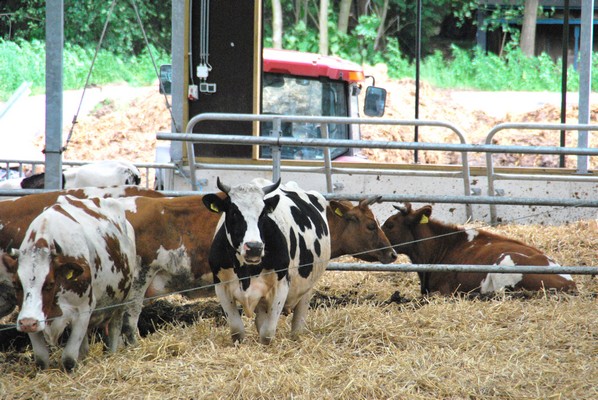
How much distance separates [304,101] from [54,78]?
5.79 meters

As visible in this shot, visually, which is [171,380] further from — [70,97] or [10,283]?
[70,97]

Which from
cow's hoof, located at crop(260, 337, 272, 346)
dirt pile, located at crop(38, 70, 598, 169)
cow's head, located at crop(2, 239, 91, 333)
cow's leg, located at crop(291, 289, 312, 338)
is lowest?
cow's hoof, located at crop(260, 337, 272, 346)

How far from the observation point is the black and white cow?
6.49 metres

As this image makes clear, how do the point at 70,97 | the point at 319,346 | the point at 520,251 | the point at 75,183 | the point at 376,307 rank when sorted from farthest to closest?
the point at 70,97 → the point at 75,183 → the point at 520,251 → the point at 376,307 → the point at 319,346

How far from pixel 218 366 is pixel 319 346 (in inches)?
32.5

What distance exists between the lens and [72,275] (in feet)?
19.8

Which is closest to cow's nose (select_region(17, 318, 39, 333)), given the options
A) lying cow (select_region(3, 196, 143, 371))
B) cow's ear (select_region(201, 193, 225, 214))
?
lying cow (select_region(3, 196, 143, 371))

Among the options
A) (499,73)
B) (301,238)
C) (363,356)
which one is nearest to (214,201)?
(301,238)

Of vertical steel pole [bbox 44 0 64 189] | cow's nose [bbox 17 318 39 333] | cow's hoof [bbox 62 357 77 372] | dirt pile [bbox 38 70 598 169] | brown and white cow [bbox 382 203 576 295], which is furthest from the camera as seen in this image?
dirt pile [bbox 38 70 598 169]

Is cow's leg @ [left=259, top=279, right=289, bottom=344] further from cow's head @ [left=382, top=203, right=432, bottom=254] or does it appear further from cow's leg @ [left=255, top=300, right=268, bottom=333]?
cow's head @ [left=382, top=203, right=432, bottom=254]

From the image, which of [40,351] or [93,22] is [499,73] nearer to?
[93,22]

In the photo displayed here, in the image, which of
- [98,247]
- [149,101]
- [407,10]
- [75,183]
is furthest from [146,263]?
[407,10]

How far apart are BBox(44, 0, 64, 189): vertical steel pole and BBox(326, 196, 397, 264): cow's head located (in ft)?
7.99

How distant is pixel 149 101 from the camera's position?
2328 cm
